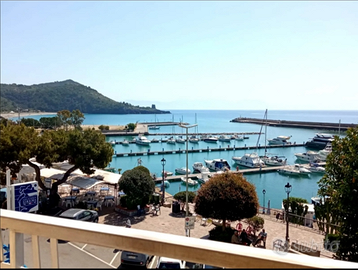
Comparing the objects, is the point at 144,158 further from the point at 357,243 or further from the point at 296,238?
the point at 357,243

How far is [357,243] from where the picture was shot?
757 centimetres

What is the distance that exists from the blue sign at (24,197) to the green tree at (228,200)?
25.4ft

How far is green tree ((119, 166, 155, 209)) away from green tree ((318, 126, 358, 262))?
9.93 m

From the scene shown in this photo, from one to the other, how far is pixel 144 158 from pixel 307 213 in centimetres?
3834

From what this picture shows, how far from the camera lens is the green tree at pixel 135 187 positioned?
15.9 meters

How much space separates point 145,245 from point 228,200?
11256mm

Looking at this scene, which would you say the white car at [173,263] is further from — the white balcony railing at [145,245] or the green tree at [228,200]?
the green tree at [228,200]

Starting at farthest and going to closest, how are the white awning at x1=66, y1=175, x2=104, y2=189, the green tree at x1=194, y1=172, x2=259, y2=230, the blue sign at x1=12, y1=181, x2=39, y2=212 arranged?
1. the white awning at x1=66, y1=175, x2=104, y2=189
2. the green tree at x1=194, y1=172, x2=259, y2=230
3. the blue sign at x1=12, y1=181, x2=39, y2=212

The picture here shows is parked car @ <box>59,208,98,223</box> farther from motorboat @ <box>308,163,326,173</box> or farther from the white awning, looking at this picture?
motorboat @ <box>308,163,326,173</box>

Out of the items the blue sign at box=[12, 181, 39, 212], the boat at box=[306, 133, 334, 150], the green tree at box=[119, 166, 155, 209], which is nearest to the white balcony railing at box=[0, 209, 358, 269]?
the blue sign at box=[12, 181, 39, 212]

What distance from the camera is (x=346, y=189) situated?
7449 millimetres

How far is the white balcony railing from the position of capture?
5.40ft

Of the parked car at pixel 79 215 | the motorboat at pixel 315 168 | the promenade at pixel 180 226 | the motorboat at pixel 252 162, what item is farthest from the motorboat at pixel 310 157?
the parked car at pixel 79 215

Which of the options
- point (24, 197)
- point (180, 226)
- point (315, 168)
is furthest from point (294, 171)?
point (24, 197)
